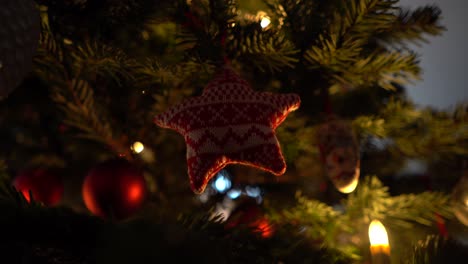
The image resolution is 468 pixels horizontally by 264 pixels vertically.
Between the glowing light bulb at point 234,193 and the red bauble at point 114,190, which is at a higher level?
the glowing light bulb at point 234,193

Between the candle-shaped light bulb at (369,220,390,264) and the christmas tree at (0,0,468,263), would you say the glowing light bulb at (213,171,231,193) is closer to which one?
the christmas tree at (0,0,468,263)

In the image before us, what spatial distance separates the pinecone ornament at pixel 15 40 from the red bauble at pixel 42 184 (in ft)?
1.42

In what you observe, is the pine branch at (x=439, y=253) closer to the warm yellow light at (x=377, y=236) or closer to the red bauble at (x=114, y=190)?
the warm yellow light at (x=377, y=236)

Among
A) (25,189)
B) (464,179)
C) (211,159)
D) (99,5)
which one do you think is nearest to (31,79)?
(25,189)

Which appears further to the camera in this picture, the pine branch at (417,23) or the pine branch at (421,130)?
the pine branch at (421,130)

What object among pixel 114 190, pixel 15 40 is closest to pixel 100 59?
pixel 15 40

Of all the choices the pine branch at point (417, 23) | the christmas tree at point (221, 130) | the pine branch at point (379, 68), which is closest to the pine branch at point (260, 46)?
the christmas tree at point (221, 130)

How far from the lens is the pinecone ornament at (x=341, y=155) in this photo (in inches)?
27.8

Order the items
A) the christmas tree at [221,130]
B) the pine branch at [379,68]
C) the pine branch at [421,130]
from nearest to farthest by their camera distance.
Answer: the christmas tree at [221,130] < the pine branch at [379,68] < the pine branch at [421,130]

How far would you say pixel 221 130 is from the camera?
542mm

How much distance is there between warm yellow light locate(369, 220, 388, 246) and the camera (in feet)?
1.84

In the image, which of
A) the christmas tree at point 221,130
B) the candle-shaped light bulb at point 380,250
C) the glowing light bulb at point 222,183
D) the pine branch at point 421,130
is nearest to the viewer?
the christmas tree at point 221,130

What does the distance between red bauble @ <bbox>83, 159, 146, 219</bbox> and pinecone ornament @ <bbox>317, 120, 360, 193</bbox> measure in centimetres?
35

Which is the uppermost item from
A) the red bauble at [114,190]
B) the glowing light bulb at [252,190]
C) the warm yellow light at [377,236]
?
the warm yellow light at [377,236]
